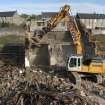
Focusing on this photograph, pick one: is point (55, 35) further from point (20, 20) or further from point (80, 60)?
point (20, 20)

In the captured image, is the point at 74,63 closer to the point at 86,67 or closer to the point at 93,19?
the point at 86,67

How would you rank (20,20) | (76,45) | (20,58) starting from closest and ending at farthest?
(76,45) → (20,58) → (20,20)

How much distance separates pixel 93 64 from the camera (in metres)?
27.3

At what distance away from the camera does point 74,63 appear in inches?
1075

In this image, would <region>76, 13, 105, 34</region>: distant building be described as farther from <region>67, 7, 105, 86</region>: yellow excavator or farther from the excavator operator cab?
the excavator operator cab

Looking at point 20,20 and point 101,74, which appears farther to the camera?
point 20,20

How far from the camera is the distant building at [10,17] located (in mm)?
78600

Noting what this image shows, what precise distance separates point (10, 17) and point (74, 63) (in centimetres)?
5488

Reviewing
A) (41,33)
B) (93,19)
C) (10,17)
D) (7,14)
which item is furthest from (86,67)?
(7,14)

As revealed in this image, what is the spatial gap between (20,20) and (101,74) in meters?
51.0

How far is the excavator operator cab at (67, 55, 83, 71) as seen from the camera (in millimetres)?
27188

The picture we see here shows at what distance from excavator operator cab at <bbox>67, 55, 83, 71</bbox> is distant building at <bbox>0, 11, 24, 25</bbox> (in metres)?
50.1

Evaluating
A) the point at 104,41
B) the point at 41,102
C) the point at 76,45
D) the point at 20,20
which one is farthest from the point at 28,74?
the point at 20,20

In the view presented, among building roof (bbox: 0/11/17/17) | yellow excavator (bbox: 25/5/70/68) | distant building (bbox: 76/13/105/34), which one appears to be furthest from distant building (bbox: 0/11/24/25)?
yellow excavator (bbox: 25/5/70/68)
